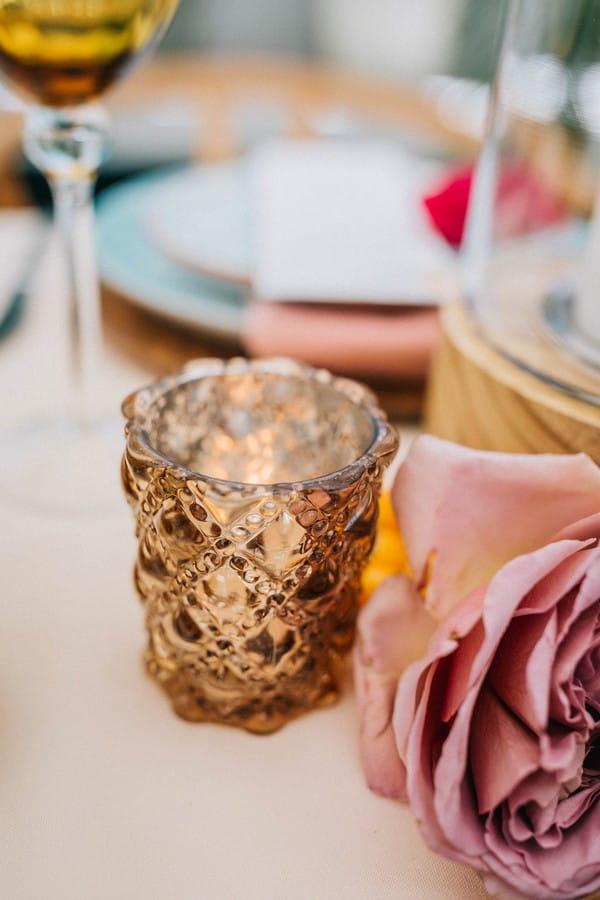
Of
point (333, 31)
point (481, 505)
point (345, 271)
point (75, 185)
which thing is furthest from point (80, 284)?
point (333, 31)

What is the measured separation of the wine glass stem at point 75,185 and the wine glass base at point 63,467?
12mm

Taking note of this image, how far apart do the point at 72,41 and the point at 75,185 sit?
0.24 ft

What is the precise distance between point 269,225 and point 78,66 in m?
0.20

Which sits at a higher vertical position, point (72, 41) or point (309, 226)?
point (72, 41)

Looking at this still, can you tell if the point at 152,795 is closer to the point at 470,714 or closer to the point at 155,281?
the point at 470,714

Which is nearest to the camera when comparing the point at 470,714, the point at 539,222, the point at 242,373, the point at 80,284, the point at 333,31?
the point at 470,714

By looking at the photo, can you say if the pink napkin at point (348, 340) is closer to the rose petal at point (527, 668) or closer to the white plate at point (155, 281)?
the white plate at point (155, 281)

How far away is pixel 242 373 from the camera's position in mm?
290

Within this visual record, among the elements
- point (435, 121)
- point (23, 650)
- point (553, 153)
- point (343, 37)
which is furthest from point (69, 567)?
point (343, 37)

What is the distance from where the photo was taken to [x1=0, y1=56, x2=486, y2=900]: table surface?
211 mm

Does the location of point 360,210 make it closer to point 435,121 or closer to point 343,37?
point 435,121

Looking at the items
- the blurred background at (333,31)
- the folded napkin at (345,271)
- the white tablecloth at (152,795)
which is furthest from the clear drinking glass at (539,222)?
the blurred background at (333,31)

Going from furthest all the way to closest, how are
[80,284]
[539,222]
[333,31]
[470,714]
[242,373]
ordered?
[333,31]
[539,222]
[80,284]
[242,373]
[470,714]

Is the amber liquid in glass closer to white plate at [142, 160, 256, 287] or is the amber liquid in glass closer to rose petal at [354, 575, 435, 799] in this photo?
white plate at [142, 160, 256, 287]
